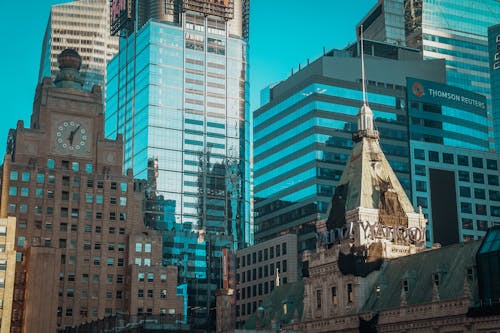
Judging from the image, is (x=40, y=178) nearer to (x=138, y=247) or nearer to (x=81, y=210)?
(x=81, y=210)

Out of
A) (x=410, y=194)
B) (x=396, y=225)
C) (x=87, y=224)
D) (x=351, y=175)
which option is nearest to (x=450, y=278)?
(x=396, y=225)

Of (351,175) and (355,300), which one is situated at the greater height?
(351,175)

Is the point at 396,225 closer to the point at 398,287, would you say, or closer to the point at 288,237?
the point at 398,287

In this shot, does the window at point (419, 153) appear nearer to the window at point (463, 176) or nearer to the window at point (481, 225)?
the window at point (463, 176)

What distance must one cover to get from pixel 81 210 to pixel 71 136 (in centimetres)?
1451

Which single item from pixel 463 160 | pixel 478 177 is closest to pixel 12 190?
pixel 463 160

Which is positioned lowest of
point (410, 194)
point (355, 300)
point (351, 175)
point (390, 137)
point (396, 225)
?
point (355, 300)

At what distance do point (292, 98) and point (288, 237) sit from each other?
40.5 m

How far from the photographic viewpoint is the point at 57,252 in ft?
468

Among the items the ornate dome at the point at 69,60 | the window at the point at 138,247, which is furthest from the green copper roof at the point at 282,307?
the ornate dome at the point at 69,60

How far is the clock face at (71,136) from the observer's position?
160 metres

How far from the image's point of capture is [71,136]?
529ft

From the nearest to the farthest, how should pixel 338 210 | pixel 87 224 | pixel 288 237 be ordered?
pixel 338 210 < pixel 87 224 < pixel 288 237

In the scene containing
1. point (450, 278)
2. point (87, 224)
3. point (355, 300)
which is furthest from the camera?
point (87, 224)
